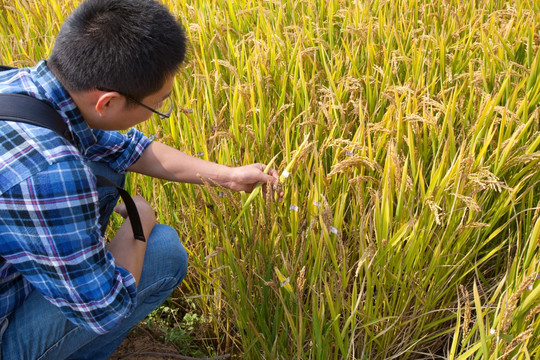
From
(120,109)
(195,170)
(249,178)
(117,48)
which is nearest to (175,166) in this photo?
(195,170)

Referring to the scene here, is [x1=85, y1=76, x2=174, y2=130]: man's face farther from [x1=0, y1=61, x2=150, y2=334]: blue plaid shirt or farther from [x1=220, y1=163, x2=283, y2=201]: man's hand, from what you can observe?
[x1=220, y1=163, x2=283, y2=201]: man's hand

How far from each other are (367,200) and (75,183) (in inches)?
35.1

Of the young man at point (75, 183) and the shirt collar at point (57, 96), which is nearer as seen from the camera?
the young man at point (75, 183)

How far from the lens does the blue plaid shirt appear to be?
37.6 inches

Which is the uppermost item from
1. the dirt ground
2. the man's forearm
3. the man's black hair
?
the man's black hair

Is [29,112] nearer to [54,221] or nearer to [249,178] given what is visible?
[54,221]

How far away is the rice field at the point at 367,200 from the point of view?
1.27 m

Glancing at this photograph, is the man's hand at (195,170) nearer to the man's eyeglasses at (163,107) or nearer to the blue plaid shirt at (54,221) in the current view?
the man's eyeglasses at (163,107)

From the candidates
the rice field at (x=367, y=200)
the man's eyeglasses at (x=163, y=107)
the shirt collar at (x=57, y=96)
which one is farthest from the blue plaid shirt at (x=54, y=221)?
the rice field at (x=367, y=200)

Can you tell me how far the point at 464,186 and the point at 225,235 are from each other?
2.06 ft

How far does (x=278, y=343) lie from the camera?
140 cm

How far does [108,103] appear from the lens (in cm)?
110

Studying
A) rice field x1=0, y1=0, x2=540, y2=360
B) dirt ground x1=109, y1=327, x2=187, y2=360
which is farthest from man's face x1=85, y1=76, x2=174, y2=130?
dirt ground x1=109, y1=327, x2=187, y2=360

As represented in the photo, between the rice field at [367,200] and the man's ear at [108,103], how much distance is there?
0.29 meters
